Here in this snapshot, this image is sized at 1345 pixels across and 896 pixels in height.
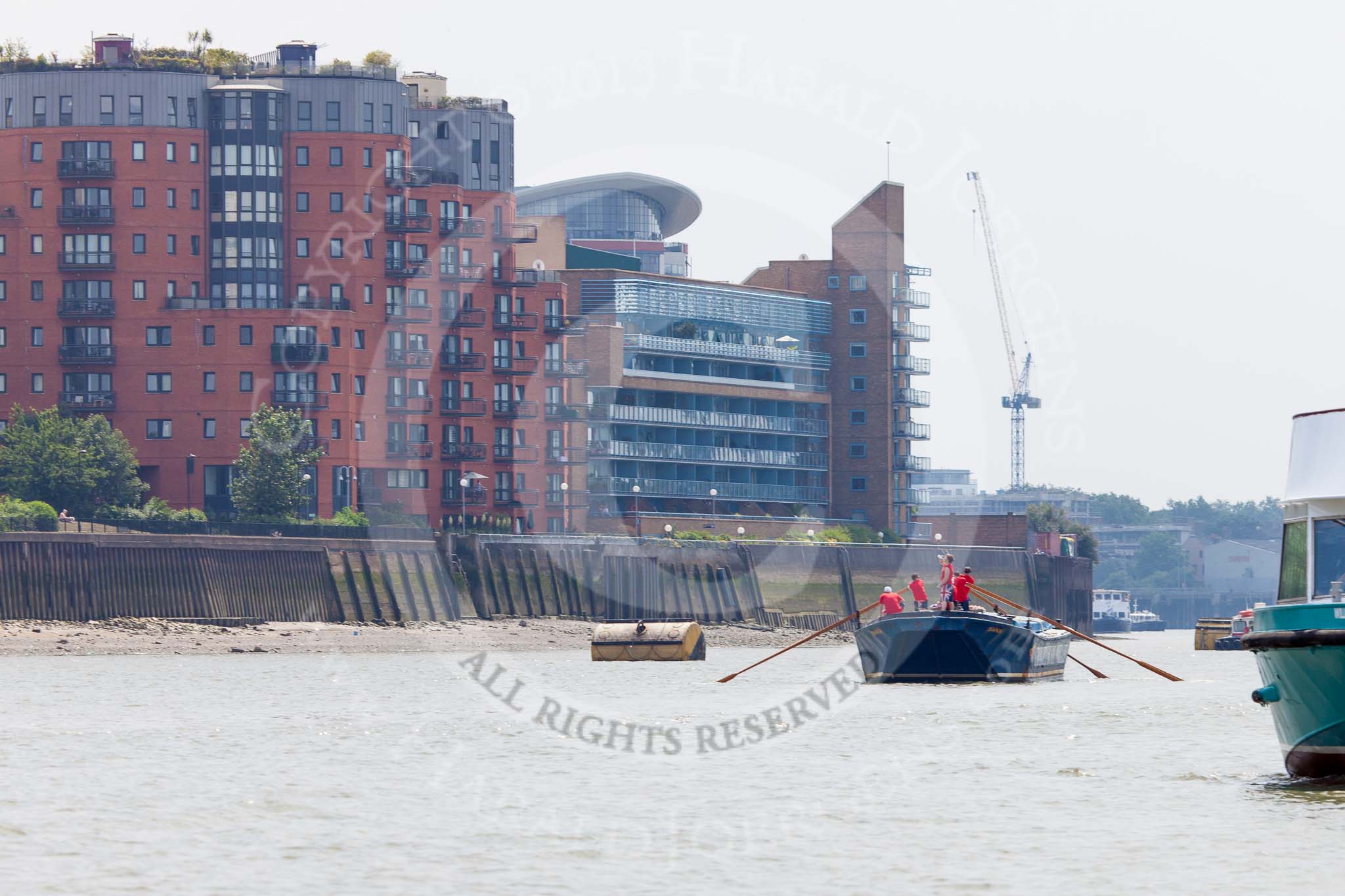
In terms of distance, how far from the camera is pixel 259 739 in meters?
51.6

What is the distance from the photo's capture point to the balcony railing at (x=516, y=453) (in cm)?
15600

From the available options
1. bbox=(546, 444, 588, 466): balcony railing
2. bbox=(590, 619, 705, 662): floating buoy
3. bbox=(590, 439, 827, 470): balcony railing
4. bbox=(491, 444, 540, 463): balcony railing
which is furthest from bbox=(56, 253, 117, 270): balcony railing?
bbox=(590, 619, 705, 662): floating buoy

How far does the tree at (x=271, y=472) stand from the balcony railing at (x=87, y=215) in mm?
19426

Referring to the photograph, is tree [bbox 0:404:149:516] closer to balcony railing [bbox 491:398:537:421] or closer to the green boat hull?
balcony railing [bbox 491:398:537:421]

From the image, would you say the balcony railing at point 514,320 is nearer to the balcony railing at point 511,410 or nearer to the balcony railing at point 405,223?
the balcony railing at point 511,410

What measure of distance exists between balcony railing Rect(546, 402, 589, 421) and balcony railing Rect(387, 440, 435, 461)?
13.7 meters

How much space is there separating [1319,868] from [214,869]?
15282mm

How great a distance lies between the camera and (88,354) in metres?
150

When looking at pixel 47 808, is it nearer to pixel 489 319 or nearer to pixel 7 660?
pixel 7 660

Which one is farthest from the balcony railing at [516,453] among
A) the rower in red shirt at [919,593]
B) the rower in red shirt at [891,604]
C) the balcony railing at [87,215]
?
the rower in red shirt at [891,604]

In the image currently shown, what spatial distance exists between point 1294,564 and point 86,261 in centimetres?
12345

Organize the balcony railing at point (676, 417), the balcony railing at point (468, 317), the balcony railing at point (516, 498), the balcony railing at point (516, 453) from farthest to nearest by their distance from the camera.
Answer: the balcony railing at point (676, 417) < the balcony railing at point (516, 498) < the balcony railing at point (516, 453) < the balcony railing at point (468, 317)

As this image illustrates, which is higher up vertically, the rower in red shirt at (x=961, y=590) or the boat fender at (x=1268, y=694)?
the rower in red shirt at (x=961, y=590)

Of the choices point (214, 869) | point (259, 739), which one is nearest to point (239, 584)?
point (259, 739)
